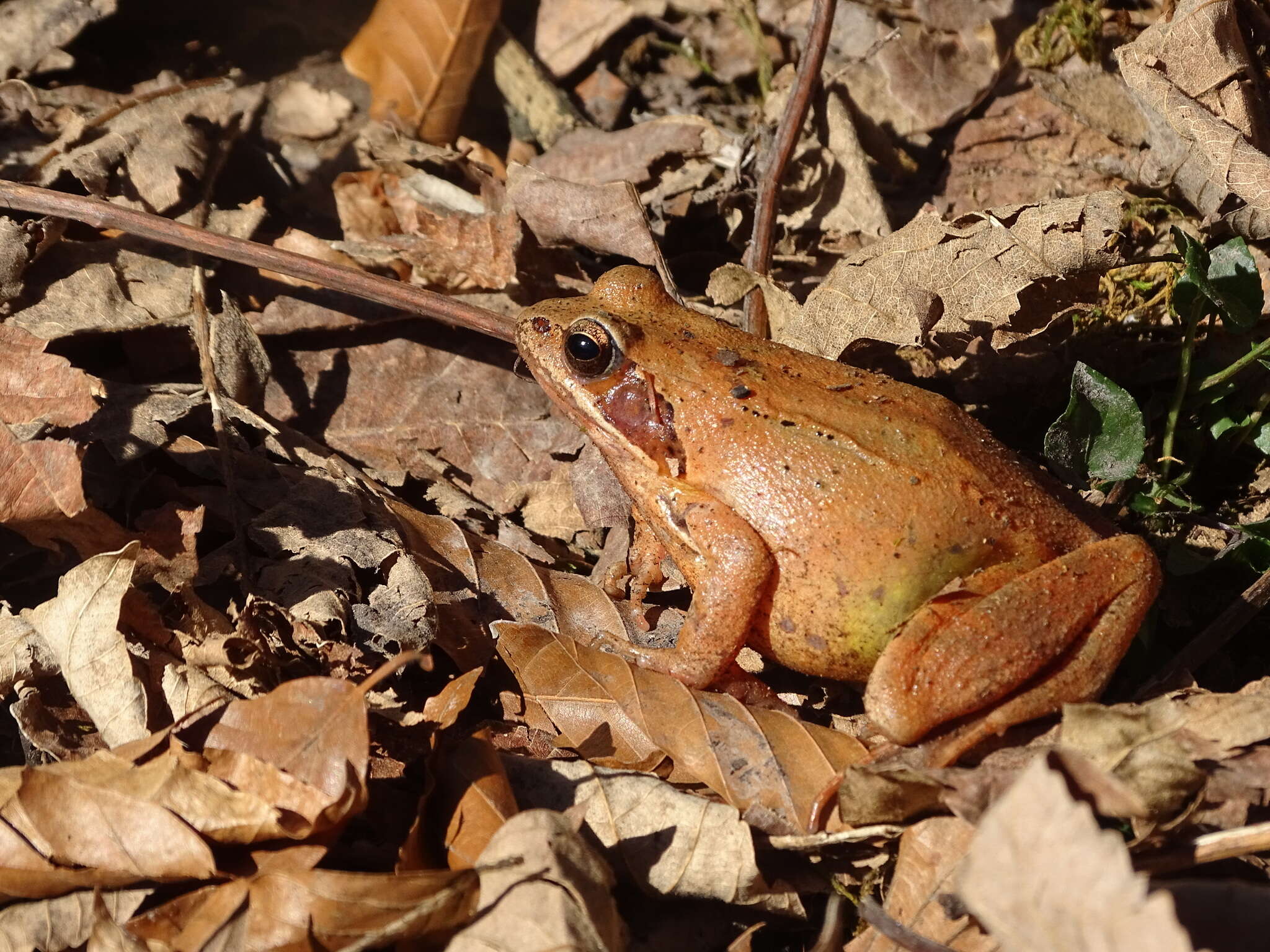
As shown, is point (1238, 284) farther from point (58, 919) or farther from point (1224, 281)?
point (58, 919)

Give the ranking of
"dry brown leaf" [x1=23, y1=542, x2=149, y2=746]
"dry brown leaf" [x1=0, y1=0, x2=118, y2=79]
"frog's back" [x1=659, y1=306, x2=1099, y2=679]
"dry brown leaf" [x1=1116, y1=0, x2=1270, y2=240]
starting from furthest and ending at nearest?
"dry brown leaf" [x1=0, y1=0, x2=118, y2=79]
"dry brown leaf" [x1=1116, y1=0, x2=1270, y2=240]
"frog's back" [x1=659, y1=306, x2=1099, y2=679]
"dry brown leaf" [x1=23, y1=542, x2=149, y2=746]

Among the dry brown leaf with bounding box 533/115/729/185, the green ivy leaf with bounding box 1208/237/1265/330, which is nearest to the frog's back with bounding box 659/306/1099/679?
the green ivy leaf with bounding box 1208/237/1265/330

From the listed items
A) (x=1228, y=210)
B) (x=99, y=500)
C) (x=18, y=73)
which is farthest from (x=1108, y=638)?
(x=18, y=73)

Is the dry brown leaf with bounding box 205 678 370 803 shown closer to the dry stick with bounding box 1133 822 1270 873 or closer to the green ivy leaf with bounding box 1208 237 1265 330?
the dry stick with bounding box 1133 822 1270 873

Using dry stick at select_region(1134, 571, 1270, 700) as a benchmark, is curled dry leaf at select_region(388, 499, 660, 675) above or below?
below

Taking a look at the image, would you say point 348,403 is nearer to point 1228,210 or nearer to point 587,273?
point 587,273

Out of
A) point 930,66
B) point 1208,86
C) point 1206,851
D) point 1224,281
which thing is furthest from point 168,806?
point 930,66
